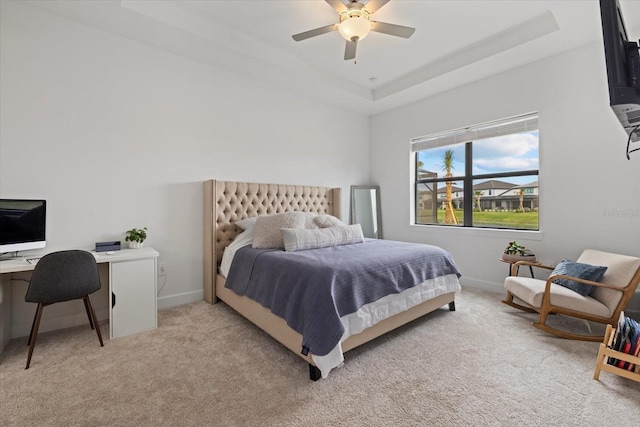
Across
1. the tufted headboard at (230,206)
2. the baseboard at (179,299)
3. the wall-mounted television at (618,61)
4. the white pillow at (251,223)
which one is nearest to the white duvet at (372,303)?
the white pillow at (251,223)

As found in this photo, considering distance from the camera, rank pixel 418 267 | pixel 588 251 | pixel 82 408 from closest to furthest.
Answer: pixel 82 408 < pixel 418 267 < pixel 588 251

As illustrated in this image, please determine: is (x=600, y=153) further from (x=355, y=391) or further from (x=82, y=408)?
(x=82, y=408)

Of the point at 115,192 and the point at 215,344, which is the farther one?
the point at 115,192

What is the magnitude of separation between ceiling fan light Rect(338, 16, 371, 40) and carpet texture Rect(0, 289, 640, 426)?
2.75m

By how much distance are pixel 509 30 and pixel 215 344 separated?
14.5ft

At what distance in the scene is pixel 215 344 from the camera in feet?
7.88

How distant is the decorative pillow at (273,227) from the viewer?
119 inches

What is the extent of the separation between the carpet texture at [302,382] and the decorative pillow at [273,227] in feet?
2.84

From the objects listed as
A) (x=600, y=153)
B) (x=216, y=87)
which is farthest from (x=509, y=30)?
(x=216, y=87)

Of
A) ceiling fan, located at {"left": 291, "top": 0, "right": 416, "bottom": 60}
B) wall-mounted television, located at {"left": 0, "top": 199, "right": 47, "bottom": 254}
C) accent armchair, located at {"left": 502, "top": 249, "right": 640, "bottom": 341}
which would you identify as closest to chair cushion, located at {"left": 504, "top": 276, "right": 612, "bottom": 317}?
accent armchair, located at {"left": 502, "top": 249, "right": 640, "bottom": 341}

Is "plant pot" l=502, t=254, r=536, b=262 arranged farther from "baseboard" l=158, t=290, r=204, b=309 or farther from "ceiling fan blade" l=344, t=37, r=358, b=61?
"baseboard" l=158, t=290, r=204, b=309

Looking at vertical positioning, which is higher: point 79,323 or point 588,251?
point 588,251

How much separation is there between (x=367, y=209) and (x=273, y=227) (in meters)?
2.49

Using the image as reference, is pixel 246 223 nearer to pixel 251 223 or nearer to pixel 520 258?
pixel 251 223
